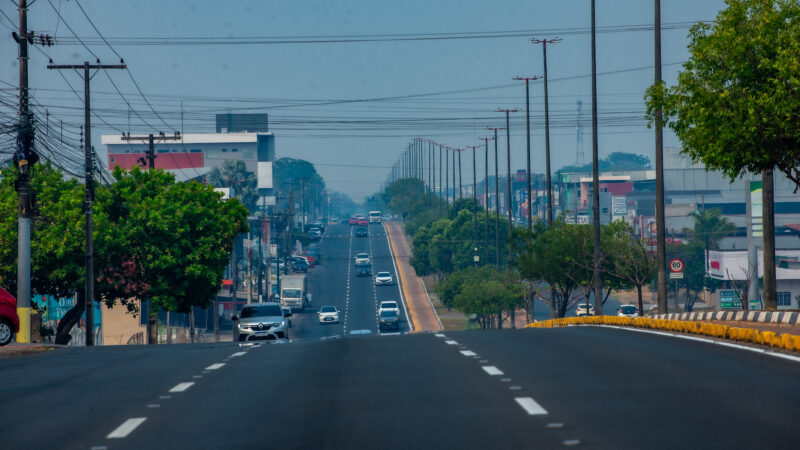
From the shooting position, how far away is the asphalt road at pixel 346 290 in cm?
8606

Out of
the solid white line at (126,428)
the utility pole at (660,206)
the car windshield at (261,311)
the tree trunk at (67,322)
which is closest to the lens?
the solid white line at (126,428)

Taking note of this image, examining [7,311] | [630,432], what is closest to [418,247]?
[7,311]

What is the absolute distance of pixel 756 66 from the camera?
24.9m

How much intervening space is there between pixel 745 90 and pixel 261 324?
18154 mm

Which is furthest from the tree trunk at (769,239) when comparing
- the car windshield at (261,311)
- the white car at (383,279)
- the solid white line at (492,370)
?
the white car at (383,279)

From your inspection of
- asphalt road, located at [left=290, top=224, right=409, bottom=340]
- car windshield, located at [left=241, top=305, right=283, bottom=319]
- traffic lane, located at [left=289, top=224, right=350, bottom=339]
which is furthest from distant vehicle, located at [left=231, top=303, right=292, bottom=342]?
traffic lane, located at [left=289, top=224, right=350, bottom=339]

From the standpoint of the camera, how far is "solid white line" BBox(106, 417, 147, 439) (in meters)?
9.81

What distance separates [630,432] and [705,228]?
387 ft

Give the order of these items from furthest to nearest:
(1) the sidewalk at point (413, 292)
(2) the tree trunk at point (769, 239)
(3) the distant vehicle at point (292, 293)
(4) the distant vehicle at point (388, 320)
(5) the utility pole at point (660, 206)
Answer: (3) the distant vehicle at point (292, 293) < (1) the sidewalk at point (413, 292) < (4) the distant vehicle at point (388, 320) < (5) the utility pole at point (660, 206) < (2) the tree trunk at point (769, 239)

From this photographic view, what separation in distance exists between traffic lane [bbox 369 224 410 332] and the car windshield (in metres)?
45.0

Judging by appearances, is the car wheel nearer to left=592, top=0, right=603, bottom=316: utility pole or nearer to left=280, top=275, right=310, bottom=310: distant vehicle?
left=592, top=0, right=603, bottom=316: utility pole

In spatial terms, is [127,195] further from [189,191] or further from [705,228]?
[705,228]

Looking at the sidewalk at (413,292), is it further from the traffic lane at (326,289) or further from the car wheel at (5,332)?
the car wheel at (5,332)

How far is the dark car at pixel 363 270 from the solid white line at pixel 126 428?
111761 mm
